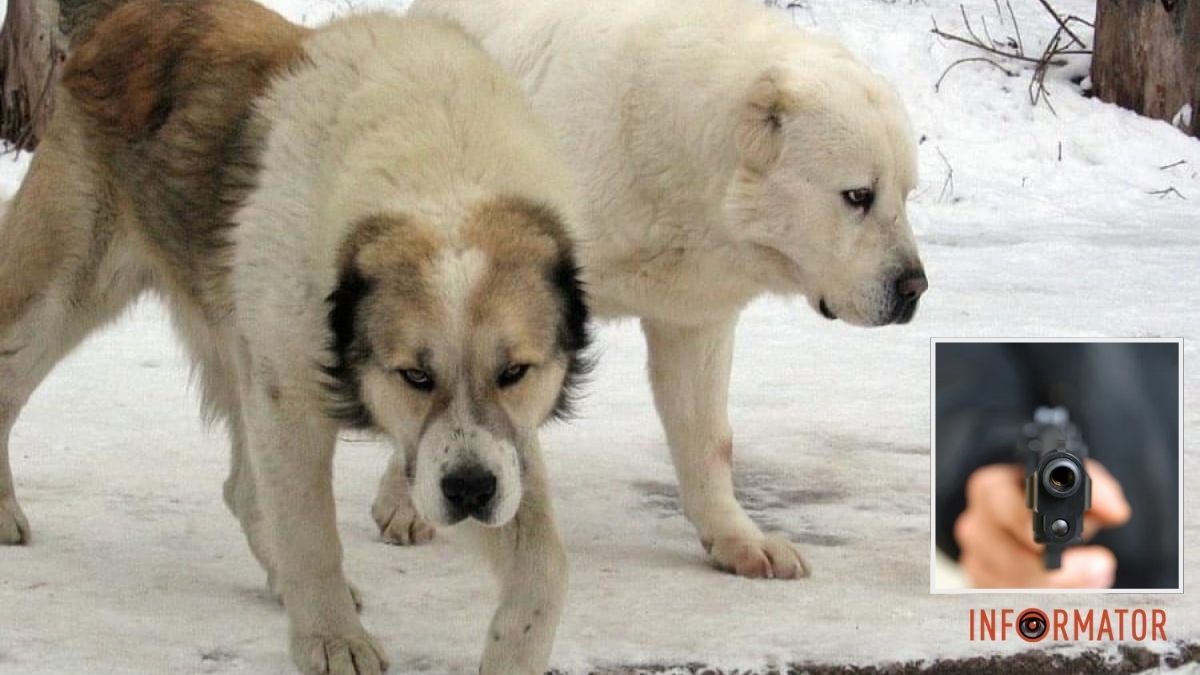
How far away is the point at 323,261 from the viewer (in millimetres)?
3945

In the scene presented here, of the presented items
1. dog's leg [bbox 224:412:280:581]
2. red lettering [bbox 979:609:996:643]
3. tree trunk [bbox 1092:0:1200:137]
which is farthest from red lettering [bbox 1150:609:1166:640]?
tree trunk [bbox 1092:0:1200:137]

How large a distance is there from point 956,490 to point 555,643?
1.06 meters

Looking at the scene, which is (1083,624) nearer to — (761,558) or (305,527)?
(761,558)

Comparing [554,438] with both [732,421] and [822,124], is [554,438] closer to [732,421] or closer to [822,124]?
[732,421]

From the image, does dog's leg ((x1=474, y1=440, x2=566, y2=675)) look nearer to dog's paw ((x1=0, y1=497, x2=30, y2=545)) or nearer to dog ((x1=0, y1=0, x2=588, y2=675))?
dog ((x1=0, y1=0, x2=588, y2=675))

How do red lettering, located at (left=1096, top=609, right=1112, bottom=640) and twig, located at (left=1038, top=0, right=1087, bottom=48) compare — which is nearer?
red lettering, located at (left=1096, top=609, right=1112, bottom=640)

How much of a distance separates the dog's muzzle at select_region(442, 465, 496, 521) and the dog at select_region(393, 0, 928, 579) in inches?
56.4

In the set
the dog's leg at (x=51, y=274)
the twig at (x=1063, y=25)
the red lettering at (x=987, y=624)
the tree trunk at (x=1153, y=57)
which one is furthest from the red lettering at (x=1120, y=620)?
the twig at (x=1063, y=25)

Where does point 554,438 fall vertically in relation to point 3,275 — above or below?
below

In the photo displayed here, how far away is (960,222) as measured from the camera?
1096cm

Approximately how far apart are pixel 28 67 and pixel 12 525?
246 inches

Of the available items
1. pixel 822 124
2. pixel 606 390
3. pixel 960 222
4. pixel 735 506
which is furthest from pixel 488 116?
pixel 960 222

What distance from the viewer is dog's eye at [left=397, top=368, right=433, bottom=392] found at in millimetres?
3691

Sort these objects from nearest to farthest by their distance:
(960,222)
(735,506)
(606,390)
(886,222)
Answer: (886,222), (735,506), (606,390), (960,222)
